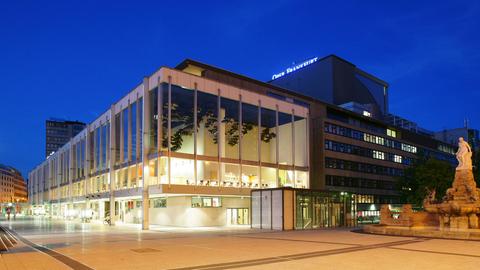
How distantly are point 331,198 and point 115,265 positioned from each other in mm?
37973

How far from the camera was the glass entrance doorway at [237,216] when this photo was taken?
2324 inches

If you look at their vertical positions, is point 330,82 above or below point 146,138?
above

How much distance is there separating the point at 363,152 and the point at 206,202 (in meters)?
42.0

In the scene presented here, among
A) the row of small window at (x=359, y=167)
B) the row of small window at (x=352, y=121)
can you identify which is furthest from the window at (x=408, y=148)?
the row of small window at (x=352, y=121)

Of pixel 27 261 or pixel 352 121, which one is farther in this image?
pixel 352 121

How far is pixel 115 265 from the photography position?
736 inches

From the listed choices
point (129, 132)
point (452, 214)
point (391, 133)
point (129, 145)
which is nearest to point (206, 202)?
point (129, 145)

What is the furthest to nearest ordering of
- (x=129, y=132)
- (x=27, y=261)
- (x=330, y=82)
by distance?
(x=330, y=82) < (x=129, y=132) < (x=27, y=261)

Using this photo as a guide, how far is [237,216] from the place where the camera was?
5994 cm

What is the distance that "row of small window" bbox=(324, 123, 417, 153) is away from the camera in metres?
79.9

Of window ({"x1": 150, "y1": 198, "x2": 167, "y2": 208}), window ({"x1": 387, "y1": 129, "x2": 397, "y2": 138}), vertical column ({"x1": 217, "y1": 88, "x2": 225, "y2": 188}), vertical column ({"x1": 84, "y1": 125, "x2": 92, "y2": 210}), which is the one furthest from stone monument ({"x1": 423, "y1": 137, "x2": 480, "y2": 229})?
window ({"x1": 387, "y1": 129, "x2": 397, "y2": 138})

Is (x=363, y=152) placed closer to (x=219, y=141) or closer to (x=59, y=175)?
(x=219, y=141)

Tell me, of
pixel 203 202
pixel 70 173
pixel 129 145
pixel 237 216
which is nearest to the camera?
pixel 203 202

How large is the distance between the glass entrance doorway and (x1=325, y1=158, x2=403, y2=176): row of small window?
73.4 feet
